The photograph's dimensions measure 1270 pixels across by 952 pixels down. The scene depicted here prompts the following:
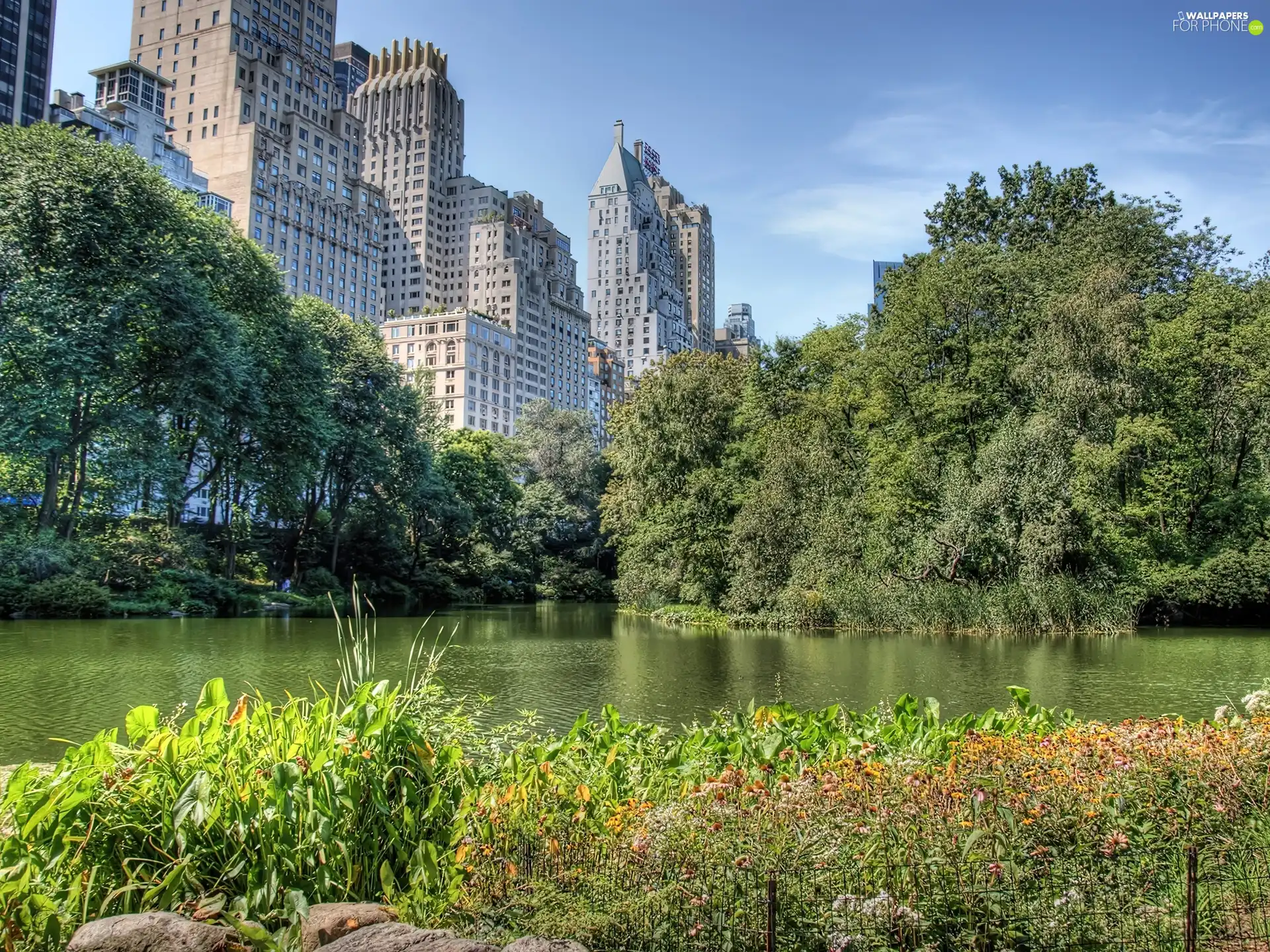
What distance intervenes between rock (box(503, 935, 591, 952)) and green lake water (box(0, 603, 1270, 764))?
18.8 feet

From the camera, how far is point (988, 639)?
27406mm

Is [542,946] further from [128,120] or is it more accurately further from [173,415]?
[128,120]

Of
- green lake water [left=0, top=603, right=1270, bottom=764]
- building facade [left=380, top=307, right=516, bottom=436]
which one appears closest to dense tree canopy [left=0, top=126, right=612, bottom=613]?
green lake water [left=0, top=603, right=1270, bottom=764]

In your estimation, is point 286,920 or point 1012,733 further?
point 1012,733

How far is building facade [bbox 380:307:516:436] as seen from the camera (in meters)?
123

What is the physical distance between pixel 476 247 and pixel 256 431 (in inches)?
4516

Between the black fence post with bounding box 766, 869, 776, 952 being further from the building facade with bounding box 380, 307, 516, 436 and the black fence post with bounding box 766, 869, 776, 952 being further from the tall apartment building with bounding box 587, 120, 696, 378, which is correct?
the tall apartment building with bounding box 587, 120, 696, 378

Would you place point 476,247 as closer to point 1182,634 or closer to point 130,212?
point 130,212

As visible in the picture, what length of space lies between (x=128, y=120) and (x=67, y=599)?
76.0 meters

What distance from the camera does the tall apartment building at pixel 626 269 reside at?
7165 inches

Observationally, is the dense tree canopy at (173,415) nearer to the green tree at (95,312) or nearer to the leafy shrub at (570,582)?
the green tree at (95,312)

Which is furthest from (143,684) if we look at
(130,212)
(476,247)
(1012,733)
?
(476,247)

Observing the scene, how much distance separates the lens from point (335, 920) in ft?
12.3

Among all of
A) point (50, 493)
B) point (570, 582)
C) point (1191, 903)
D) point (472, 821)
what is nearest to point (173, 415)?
point (50, 493)
